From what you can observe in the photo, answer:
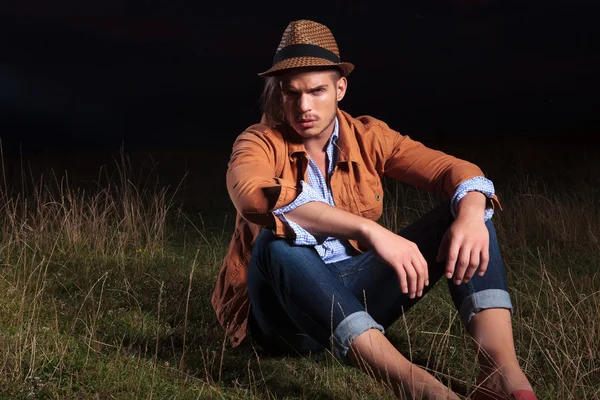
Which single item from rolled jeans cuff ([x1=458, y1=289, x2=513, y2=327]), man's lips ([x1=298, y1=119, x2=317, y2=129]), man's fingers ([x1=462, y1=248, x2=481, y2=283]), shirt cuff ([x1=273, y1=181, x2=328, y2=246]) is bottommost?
rolled jeans cuff ([x1=458, y1=289, x2=513, y2=327])

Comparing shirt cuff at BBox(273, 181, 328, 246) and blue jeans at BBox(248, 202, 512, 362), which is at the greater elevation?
shirt cuff at BBox(273, 181, 328, 246)

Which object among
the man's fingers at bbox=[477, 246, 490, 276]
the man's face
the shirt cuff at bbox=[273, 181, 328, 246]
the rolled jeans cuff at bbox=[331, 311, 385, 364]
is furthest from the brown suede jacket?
the rolled jeans cuff at bbox=[331, 311, 385, 364]

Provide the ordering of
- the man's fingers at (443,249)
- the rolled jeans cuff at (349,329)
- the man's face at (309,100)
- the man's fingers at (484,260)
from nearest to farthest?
the rolled jeans cuff at (349,329) < the man's fingers at (484,260) < the man's fingers at (443,249) < the man's face at (309,100)

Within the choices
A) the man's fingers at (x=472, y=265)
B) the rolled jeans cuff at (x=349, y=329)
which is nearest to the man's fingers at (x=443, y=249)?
the man's fingers at (x=472, y=265)

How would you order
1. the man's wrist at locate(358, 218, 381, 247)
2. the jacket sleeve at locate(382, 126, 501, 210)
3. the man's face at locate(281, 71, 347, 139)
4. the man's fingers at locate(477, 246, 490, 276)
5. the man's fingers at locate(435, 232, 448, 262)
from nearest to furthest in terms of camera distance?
1. the man's wrist at locate(358, 218, 381, 247)
2. the man's fingers at locate(477, 246, 490, 276)
3. the man's fingers at locate(435, 232, 448, 262)
4. the man's face at locate(281, 71, 347, 139)
5. the jacket sleeve at locate(382, 126, 501, 210)

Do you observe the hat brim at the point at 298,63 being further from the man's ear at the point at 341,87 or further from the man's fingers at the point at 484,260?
the man's fingers at the point at 484,260

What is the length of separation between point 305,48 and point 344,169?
55cm

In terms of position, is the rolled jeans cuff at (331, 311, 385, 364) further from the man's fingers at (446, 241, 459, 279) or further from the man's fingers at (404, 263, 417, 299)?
the man's fingers at (446, 241, 459, 279)

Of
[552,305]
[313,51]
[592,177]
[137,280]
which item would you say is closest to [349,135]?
[313,51]

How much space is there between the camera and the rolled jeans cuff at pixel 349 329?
96.7 inches

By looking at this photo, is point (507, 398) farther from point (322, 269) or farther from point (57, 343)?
point (57, 343)

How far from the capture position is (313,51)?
2.92 m

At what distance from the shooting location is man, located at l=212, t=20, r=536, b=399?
2.54 metres

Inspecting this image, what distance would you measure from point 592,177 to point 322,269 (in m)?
6.96
